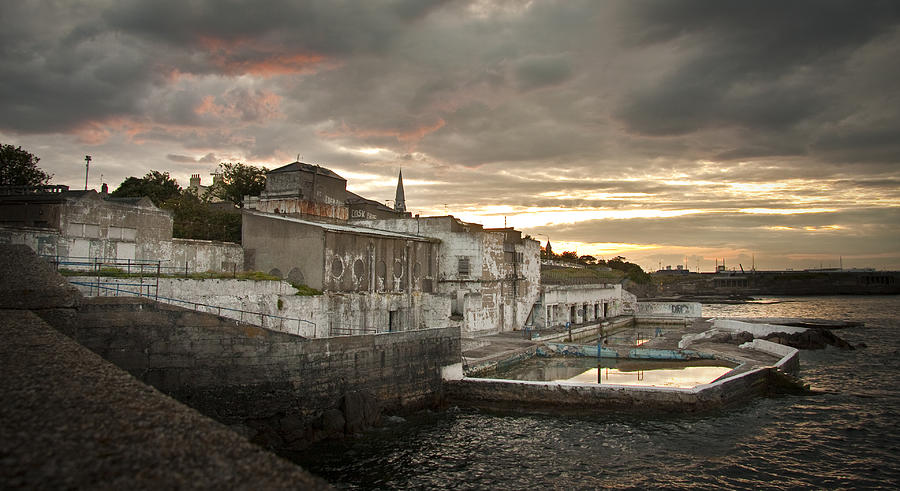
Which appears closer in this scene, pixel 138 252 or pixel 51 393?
pixel 51 393

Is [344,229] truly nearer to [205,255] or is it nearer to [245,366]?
[205,255]

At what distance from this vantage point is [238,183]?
50.9 metres

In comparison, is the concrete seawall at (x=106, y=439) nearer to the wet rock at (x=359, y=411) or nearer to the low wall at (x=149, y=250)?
the wet rock at (x=359, y=411)

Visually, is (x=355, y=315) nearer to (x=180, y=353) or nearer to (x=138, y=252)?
(x=138, y=252)

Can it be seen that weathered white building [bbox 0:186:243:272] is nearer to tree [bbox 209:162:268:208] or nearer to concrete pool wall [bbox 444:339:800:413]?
concrete pool wall [bbox 444:339:800:413]

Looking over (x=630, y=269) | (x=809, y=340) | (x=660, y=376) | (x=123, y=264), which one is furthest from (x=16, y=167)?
(x=630, y=269)

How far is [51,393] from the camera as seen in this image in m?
7.33

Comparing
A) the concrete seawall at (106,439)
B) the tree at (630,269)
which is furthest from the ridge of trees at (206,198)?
the tree at (630,269)

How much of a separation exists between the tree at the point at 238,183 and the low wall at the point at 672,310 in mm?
43532

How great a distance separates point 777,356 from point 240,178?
146 ft

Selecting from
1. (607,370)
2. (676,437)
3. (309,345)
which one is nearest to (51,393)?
(309,345)

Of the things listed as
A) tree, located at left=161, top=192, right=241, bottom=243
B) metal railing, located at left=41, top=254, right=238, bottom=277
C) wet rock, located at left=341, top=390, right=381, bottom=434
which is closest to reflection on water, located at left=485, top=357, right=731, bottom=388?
wet rock, located at left=341, top=390, right=381, bottom=434

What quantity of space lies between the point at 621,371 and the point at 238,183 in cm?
3691

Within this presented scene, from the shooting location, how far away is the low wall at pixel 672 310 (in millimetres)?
63219
